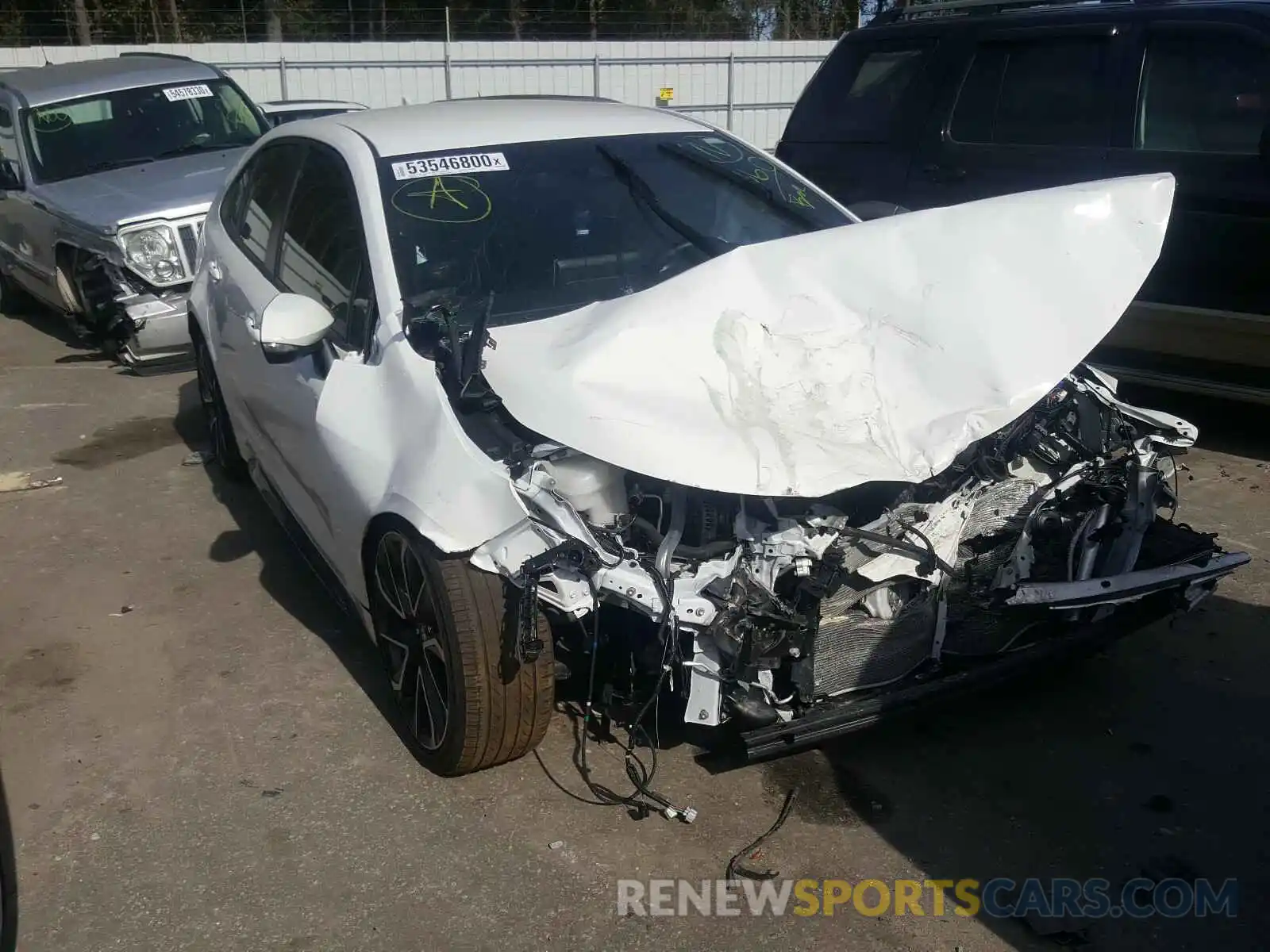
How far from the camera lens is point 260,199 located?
4.95 meters

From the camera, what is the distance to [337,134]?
4.36 m

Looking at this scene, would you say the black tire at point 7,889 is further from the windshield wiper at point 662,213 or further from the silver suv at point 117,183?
the silver suv at point 117,183

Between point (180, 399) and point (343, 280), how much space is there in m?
3.99

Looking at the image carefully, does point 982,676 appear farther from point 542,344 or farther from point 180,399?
point 180,399

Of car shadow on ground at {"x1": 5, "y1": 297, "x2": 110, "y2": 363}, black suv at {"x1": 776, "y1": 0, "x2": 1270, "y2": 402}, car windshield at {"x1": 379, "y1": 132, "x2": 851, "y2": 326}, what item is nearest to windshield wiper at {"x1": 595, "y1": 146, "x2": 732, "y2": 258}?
car windshield at {"x1": 379, "y1": 132, "x2": 851, "y2": 326}

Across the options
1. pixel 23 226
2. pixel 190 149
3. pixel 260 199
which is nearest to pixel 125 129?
pixel 190 149

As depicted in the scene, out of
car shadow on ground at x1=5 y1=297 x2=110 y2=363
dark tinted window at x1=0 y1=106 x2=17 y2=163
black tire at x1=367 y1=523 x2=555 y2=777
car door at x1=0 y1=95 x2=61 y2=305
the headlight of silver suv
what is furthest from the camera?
dark tinted window at x1=0 y1=106 x2=17 y2=163

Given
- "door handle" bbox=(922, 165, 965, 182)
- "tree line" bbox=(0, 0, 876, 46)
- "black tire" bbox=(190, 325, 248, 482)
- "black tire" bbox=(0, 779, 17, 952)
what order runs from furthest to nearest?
1. "tree line" bbox=(0, 0, 876, 46)
2. "door handle" bbox=(922, 165, 965, 182)
3. "black tire" bbox=(190, 325, 248, 482)
4. "black tire" bbox=(0, 779, 17, 952)

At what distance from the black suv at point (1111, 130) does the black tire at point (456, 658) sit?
9.40ft

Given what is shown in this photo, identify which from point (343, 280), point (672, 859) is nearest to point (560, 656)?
point (672, 859)

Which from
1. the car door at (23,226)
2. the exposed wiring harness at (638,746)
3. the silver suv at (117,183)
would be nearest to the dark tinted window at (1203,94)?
the exposed wiring harness at (638,746)

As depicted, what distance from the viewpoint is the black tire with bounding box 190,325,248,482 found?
18.3 feet

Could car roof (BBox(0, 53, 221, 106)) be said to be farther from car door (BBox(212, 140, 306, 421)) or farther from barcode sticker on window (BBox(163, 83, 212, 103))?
car door (BBox(212, 140, 306, 421))

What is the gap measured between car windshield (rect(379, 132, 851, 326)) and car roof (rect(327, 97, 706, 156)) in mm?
56
